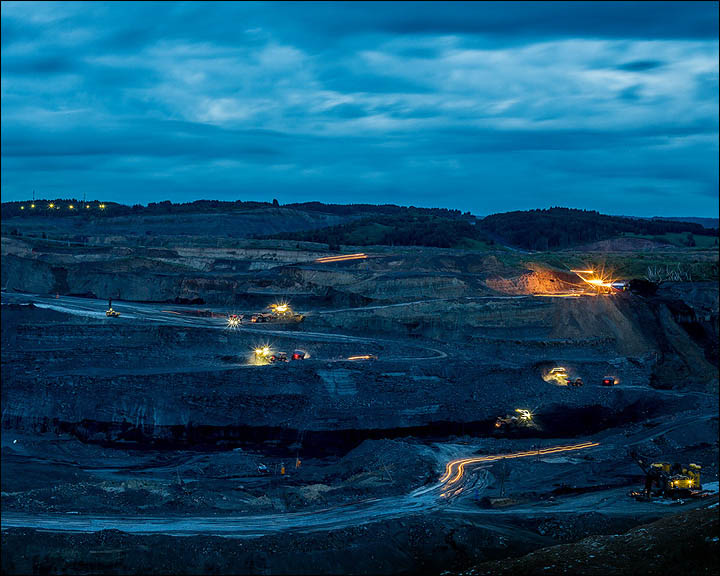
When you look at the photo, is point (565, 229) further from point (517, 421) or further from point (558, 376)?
point (517, 421)

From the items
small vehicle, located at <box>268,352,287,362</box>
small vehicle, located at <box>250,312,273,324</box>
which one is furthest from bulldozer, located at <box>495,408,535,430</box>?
small vehicle, located at <box>250,312,273,324</box>

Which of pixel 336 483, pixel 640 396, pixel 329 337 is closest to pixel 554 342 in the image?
pixel 640 396

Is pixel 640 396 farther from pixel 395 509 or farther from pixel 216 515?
pixel 216 515

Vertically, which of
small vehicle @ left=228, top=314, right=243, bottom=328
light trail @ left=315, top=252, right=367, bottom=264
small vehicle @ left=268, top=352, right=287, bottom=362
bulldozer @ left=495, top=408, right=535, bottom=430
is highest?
light trail @ left=315, top=252, right=367, bottom=264

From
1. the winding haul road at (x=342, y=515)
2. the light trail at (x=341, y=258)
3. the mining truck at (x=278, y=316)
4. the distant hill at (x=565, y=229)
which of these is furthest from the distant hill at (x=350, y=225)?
the winding haul road at (x=342, y=515)

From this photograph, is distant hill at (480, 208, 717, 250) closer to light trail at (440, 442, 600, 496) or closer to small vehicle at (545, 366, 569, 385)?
small vehicle at (545, 366, 569, 385)

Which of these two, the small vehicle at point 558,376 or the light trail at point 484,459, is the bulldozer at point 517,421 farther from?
the small vehicle at point 558,376
